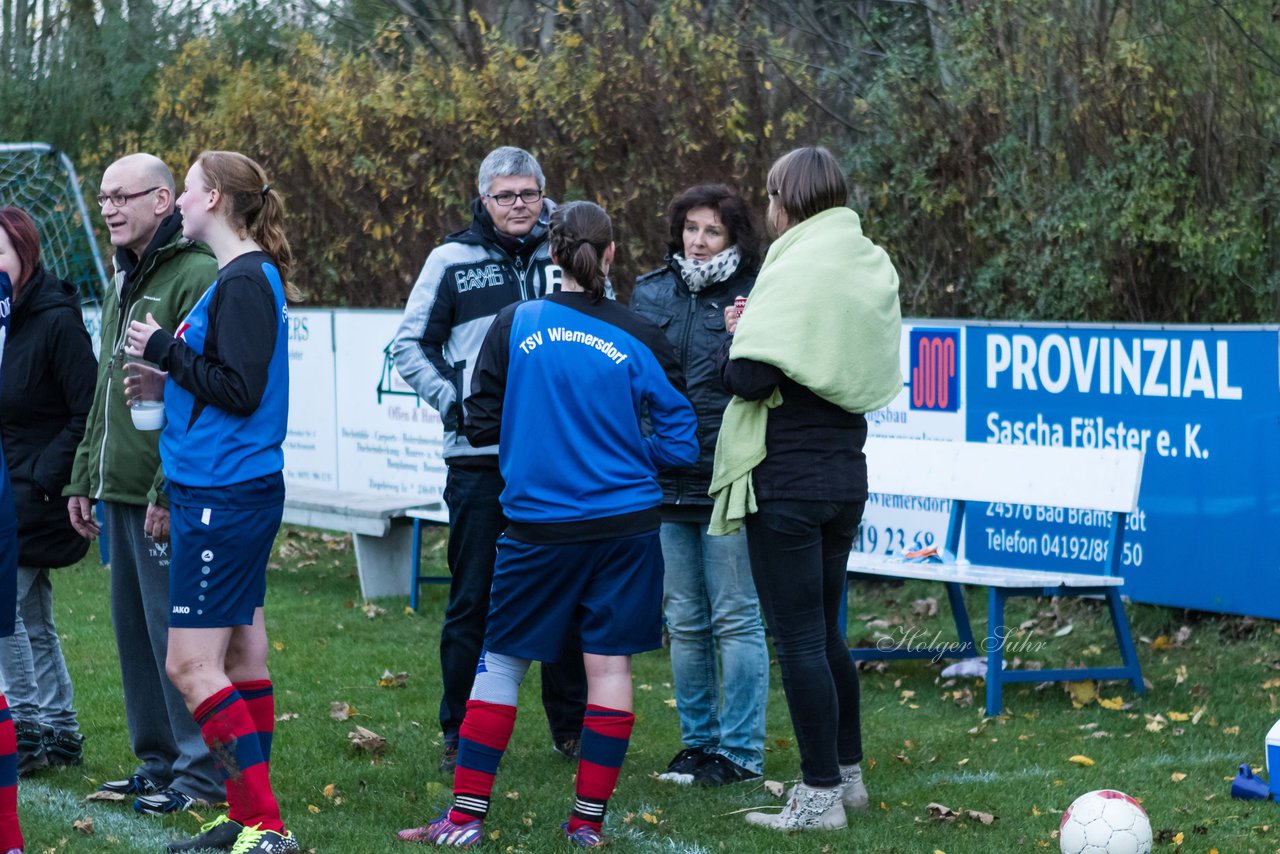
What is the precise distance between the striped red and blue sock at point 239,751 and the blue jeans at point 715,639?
5.61ft

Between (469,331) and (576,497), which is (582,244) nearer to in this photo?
(576,497)

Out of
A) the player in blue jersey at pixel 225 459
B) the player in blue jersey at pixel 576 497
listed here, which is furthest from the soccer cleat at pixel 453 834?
the player in blue jersey at pixel 225 459

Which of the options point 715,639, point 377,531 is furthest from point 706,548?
point 377,531

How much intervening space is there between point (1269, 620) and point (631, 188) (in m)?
5.03

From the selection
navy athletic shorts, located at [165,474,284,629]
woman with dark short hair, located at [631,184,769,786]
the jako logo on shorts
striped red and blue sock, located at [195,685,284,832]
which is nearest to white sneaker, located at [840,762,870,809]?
woman with dark short hair, located at [631,184,769,786]

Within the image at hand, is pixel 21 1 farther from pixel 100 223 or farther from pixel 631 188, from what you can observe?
pixel 631 188

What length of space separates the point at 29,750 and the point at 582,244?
2.93 metres

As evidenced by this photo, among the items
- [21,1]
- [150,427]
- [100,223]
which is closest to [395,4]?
[100,223]

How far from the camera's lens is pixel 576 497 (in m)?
4.82

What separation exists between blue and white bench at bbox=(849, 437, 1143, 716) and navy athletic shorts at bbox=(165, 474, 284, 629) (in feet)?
11.1

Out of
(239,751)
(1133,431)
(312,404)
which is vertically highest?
(1133,431)

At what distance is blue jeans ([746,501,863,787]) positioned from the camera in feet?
16.2

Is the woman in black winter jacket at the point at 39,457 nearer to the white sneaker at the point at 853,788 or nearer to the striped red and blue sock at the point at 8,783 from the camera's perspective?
the striped red and blue sock at the point at 8,783

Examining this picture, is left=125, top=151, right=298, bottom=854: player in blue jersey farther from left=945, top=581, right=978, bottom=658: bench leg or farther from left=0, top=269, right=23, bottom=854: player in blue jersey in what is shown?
left=945, top=581, right=978, bottom=658: bench leg
